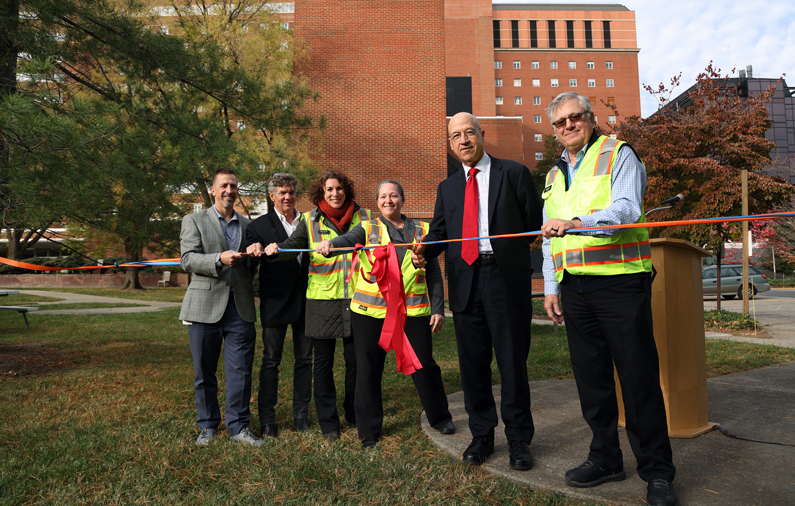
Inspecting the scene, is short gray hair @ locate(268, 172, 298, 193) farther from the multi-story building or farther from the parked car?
the multi-story building

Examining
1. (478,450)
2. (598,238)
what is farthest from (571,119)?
(478,450)

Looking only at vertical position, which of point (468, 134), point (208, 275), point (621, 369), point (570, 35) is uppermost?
point (570, 35)

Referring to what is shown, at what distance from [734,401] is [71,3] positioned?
793cm

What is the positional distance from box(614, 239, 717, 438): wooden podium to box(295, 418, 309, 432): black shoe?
2.52m

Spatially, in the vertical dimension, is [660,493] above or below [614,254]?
below

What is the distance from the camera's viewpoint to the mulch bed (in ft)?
20.0

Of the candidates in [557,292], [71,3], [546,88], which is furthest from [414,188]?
[546,88]

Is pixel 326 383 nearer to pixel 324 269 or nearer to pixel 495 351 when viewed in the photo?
pixel 324 269

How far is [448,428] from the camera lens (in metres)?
3.55

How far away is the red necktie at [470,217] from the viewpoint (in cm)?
305

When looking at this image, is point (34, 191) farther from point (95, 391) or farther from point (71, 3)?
point (71, 3)

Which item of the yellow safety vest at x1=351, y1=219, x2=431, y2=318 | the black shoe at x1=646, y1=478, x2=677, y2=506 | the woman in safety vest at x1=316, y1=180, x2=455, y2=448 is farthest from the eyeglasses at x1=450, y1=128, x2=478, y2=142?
the black shoe at x1=646, y1=478, x2=677, y2=506

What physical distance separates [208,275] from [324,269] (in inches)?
33.3

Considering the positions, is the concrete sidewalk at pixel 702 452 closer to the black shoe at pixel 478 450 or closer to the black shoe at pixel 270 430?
the black shoe at pixel 478 450
